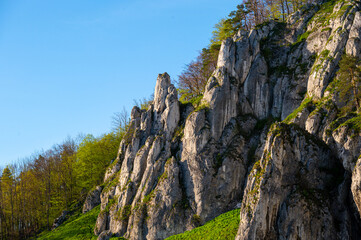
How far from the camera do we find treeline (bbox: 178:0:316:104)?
64.9 m

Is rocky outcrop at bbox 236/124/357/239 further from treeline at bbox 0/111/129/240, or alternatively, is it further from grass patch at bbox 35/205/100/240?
treeline at bbox 0/111/129/240

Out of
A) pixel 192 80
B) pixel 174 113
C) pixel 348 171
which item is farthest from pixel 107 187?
pixel 348 171

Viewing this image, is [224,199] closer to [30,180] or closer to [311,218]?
[311,218]

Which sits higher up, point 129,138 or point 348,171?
point 129,138

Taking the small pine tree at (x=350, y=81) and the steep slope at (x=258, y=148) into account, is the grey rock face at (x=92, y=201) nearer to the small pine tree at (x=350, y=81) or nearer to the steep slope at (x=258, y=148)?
the steep slope at (x=258, y=148)

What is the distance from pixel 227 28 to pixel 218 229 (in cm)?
4269

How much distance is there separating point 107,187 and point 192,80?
1279 inches

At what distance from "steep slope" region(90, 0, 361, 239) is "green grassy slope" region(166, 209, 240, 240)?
201 cm

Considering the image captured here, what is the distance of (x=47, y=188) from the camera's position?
68.6 meters

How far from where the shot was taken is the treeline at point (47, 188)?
213 ft

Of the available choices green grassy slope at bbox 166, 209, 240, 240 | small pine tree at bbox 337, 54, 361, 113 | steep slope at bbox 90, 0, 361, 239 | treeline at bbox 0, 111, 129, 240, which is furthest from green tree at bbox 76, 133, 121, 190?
small pine tree at bbox 337, 54, 361, 113

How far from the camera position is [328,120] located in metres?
36.7

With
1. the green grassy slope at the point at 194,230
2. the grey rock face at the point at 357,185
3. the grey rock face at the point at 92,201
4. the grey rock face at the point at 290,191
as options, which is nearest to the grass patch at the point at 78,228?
the green grassy slope at the point at 194,230

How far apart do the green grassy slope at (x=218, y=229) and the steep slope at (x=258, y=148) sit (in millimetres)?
2015
